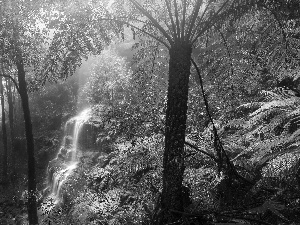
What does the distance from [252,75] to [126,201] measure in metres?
8.02

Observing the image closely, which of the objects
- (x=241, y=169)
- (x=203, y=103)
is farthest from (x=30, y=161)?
(x=241, y=169)

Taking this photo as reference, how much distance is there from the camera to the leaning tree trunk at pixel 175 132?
11.6ft

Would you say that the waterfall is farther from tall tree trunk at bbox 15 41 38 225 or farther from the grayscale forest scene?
the grayscale forest scene

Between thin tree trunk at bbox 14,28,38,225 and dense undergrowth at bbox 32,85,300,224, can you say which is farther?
thin tree trunk at bbox 14,28,38,225

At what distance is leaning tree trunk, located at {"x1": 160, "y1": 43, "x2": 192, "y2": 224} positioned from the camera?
11.6 feet

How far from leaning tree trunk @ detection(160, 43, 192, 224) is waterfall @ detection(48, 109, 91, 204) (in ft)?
42.0

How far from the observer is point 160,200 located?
12.4 ft

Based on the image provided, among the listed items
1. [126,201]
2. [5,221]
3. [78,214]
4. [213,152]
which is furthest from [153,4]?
[5,221]

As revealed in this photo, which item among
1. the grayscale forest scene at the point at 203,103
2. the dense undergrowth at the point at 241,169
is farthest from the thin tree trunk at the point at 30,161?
the dense undergrowth at the point at 241,169

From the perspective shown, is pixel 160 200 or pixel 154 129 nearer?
pixel 160 200

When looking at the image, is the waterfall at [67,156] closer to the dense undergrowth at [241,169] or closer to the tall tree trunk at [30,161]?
the tall tree trunk at [30,161]

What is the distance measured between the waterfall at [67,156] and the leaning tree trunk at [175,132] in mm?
12810

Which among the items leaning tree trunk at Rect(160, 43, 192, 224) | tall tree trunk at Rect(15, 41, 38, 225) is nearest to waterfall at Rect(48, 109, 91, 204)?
tall tree trunk at Rect(15, 41, 38, 225)

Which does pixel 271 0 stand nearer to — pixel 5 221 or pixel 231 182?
pixel 231 182
